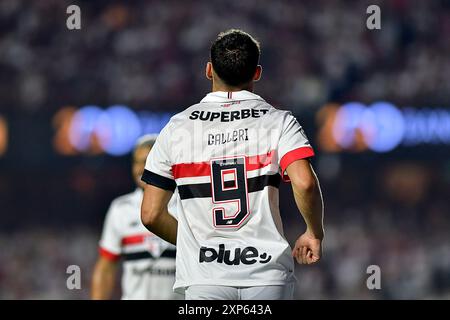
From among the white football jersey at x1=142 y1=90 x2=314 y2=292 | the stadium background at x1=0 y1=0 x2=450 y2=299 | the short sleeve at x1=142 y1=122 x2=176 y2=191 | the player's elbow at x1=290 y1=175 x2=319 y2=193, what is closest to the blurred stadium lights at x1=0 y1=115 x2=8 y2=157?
the stadium background at x1=0 y1=0 x2=450 y2=299

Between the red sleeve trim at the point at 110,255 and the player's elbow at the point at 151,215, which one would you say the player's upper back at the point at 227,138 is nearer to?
the player's elbow at the point at 151,215

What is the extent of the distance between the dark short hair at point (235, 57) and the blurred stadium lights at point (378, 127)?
13.3 m

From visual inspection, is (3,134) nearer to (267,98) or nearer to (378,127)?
(267,98)

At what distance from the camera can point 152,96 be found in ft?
58.7

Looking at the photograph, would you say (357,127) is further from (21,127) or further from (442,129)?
(21,127)

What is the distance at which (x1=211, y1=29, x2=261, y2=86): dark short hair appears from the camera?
397 cm

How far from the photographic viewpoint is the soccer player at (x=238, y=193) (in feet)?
12.6

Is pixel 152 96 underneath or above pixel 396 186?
above

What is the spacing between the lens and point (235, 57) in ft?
13.0

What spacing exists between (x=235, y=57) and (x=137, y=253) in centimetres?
306

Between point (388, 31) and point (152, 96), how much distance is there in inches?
186

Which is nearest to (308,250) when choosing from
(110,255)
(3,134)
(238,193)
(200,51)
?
(238,193)

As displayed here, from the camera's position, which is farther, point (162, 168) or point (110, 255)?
point (110, 255)
